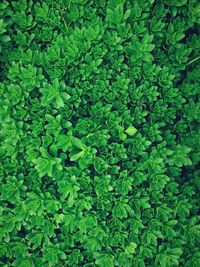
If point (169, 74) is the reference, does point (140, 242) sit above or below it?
below

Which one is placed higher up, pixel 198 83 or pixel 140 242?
pixel 198 83

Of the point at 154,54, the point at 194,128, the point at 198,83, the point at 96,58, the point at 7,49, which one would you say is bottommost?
the point at 194,128

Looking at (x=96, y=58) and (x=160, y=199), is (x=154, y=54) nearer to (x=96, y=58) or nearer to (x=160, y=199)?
(x=96, y=58)

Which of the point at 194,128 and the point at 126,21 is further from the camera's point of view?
the point at 194,128

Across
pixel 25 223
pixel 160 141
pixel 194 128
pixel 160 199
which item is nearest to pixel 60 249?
pixel 25 223

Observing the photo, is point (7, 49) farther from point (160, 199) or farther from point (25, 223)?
point (160, 199)

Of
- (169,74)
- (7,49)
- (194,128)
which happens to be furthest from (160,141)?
(7,49)
